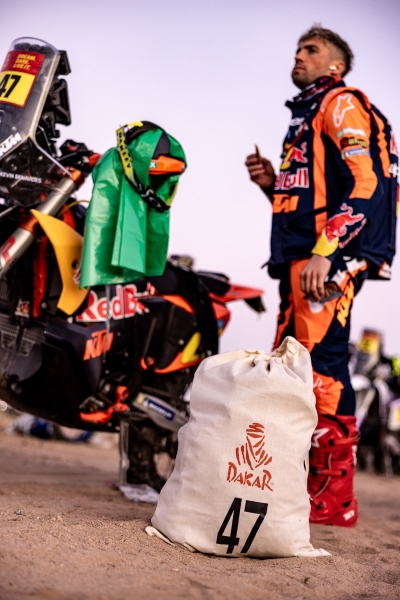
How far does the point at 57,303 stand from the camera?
357 cm

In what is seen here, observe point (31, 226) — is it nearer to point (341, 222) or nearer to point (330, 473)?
point (341, 222)

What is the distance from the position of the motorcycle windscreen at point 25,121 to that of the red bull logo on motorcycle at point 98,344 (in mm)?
724

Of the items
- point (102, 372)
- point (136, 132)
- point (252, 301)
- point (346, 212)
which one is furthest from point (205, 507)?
point (252, 301)

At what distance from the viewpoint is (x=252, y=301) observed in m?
4.62

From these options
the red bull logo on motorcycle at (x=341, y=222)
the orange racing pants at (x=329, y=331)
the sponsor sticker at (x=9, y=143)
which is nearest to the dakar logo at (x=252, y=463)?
the orange racing pants at (x=329, y=331)

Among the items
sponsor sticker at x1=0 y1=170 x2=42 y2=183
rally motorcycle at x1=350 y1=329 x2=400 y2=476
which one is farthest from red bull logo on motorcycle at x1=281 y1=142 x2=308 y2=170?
rally motorcycle at x1=350 y1=329 x2=400 y2=476

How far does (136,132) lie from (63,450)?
480cm

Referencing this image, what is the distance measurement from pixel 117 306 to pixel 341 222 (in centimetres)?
122

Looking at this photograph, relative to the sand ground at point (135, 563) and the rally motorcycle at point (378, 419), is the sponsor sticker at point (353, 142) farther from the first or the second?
the rally motorcycle at point (378, 419)

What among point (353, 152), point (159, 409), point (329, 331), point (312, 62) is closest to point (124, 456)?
point (159, 409)

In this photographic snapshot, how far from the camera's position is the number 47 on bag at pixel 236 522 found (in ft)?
8.25

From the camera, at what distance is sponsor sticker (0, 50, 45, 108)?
11.1 ft

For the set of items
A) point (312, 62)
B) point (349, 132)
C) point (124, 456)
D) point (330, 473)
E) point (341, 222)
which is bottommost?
point (124, 456)

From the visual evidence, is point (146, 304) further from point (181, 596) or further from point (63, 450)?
point (63, 450)
